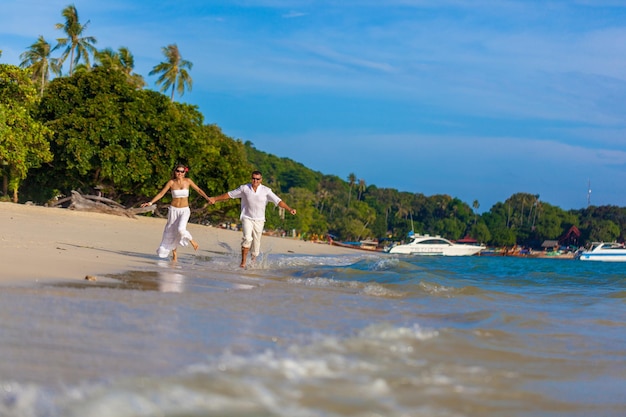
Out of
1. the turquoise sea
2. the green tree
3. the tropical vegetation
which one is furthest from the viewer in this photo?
the tropical vegetation

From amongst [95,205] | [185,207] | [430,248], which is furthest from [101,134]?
[430,248]

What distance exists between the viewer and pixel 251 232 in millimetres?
12430

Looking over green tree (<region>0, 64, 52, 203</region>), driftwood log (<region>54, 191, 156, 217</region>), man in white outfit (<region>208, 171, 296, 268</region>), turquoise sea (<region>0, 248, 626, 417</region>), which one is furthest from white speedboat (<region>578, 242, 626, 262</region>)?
turquoise sea (<region>0, 248, 626, 417</region>)

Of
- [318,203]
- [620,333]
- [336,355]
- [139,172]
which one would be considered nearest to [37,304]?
[336,355]

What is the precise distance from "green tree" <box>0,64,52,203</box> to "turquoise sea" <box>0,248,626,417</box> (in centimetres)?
2174

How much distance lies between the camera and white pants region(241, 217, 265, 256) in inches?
483

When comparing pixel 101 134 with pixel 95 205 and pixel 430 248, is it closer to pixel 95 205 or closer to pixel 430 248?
pixel 95 205

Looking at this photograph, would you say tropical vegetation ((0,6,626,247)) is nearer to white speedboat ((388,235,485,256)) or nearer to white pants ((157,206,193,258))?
white pants ((157,206,193,258))

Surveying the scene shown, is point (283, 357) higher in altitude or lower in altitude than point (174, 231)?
lower

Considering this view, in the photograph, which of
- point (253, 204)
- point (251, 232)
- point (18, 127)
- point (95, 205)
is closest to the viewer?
point (253, 204)

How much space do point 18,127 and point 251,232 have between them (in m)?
19.1

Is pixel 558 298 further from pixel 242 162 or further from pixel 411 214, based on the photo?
pixel 411 214

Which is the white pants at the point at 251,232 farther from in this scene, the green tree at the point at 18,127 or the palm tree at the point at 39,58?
the palm tree at the point at 39,58

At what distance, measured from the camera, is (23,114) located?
28.2 m
